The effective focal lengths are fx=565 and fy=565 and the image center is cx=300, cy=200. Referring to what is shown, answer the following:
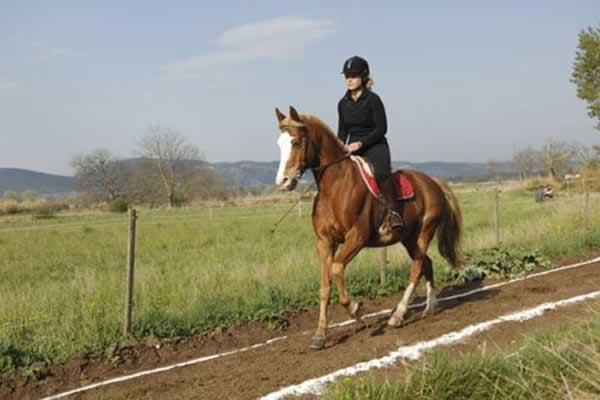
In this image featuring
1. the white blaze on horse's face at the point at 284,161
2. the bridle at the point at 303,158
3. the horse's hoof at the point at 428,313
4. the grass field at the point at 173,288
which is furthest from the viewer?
the horse's hoof at the point at 428,313

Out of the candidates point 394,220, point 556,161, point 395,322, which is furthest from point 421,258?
point 556,161

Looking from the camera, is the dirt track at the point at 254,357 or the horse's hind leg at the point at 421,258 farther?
the horse's hind leg at the point at 421,258

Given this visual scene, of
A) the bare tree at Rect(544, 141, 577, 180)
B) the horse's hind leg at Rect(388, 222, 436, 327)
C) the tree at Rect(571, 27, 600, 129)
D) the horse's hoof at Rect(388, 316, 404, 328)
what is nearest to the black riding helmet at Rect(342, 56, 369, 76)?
the horse's hind leg at Rect(388, 222, 436, 327)

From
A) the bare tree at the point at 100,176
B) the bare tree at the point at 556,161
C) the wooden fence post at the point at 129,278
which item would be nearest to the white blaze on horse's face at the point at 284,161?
the wooden fence post at the point at 129,278

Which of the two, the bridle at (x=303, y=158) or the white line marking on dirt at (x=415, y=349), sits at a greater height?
the bridle at (x=303, y=158)

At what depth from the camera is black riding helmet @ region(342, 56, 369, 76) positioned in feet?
23.1

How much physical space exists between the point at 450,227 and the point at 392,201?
2244mm

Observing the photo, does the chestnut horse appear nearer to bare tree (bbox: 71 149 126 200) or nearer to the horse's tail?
the horse's tail

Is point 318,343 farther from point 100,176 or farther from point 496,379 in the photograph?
point 100,176

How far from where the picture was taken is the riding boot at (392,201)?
736cm

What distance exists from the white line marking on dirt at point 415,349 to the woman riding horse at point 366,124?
160 cm

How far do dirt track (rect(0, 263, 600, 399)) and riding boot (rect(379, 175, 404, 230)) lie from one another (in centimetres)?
135

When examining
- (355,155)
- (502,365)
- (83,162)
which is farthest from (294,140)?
(83,162)

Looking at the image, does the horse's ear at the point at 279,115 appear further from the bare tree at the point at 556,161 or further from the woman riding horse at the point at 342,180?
the bare tree at the point at 556,161
